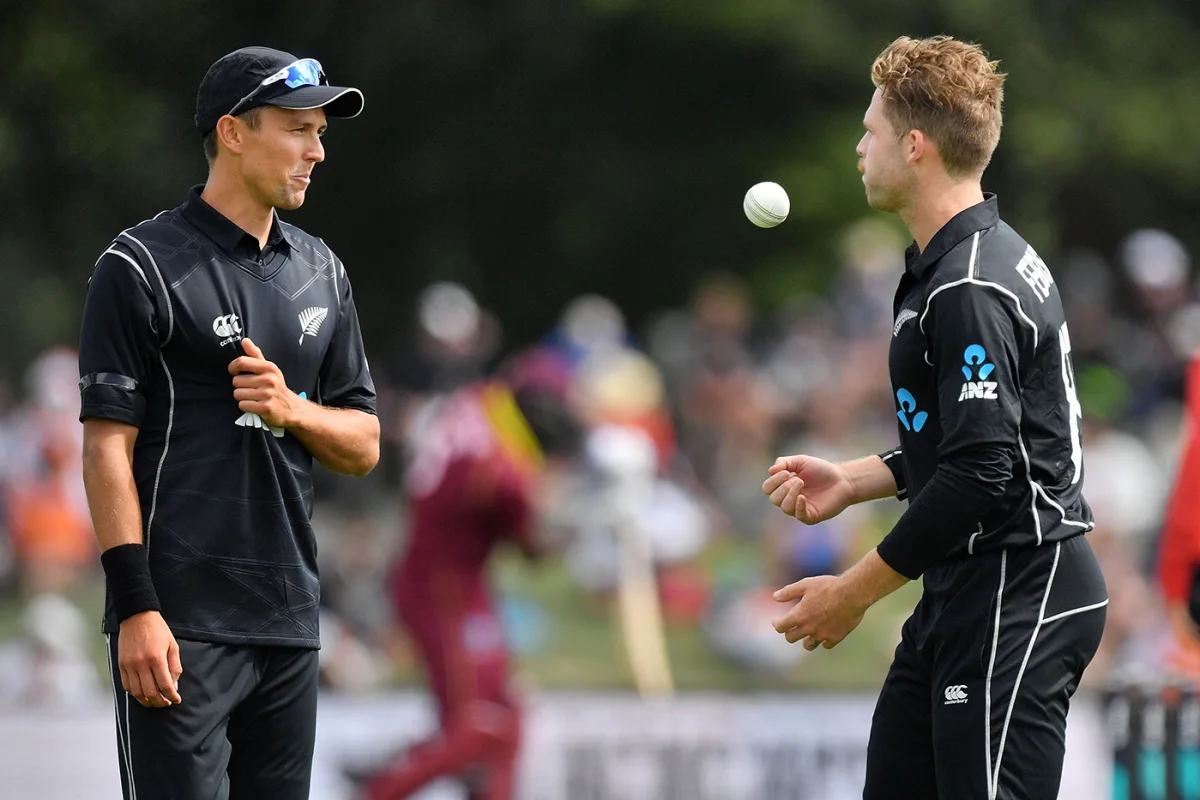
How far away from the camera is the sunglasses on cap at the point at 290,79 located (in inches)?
177

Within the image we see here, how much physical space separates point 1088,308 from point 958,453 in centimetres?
1119

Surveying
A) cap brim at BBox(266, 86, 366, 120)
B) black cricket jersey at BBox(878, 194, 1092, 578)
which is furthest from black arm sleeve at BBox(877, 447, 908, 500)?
cap brim at BBox(266, 86, 366, 120)

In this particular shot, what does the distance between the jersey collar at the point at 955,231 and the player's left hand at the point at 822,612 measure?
0.79m

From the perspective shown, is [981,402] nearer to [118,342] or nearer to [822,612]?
[822,612]

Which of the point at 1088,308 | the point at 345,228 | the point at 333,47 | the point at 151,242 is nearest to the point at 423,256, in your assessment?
the point at 345,228

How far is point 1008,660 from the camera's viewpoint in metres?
4.23

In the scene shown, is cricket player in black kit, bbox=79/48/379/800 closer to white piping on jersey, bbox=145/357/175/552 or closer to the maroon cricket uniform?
white piping on jersey, bbox=145/357/175/552

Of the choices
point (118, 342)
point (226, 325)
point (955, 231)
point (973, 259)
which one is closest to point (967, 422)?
point (973, 259)

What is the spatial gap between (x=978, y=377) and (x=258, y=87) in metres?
1.89

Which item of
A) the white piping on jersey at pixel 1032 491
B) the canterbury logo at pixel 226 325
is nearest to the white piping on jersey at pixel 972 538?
the white piping on jersey at pixel 1032 491

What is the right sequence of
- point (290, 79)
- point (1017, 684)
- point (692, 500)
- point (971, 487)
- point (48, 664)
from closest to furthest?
1. point (971, 487)
2. point (1017, 684)
3. point (290, 79)
4. point (48, 664)
5. point (692, 500)

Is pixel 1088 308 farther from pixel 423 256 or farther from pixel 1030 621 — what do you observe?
pixel 1030 621

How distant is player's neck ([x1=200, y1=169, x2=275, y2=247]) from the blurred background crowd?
5.40 m

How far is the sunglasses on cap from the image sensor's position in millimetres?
4496
